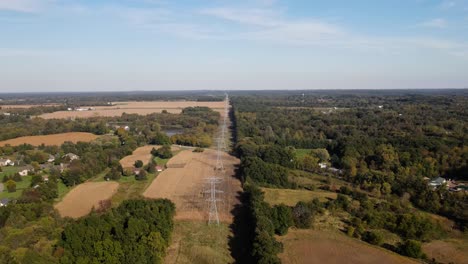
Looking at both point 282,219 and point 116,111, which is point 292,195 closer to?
point 282,219

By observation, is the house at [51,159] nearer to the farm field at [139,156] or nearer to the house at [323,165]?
the farm field at [139,156]

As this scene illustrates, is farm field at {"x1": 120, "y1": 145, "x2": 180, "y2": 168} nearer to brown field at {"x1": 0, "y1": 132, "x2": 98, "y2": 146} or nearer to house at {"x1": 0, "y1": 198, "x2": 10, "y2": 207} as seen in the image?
brown field at {"x1": 0, "y1": 132, "x2": 98, "y2": 146}

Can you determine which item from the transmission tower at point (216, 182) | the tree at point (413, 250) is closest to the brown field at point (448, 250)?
the tree at point (413, 250)

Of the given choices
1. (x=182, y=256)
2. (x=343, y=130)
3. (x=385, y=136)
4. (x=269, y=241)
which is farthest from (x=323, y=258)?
(x=343, y=130)

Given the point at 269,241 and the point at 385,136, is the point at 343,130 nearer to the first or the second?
the point at 385,136

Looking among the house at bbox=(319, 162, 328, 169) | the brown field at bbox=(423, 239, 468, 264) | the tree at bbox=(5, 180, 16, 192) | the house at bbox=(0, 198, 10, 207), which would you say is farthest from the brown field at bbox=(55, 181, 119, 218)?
the brown field at bbox=(423, 239, 468, 264)

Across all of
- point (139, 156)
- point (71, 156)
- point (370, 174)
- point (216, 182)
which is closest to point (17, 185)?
point (71, 156)
